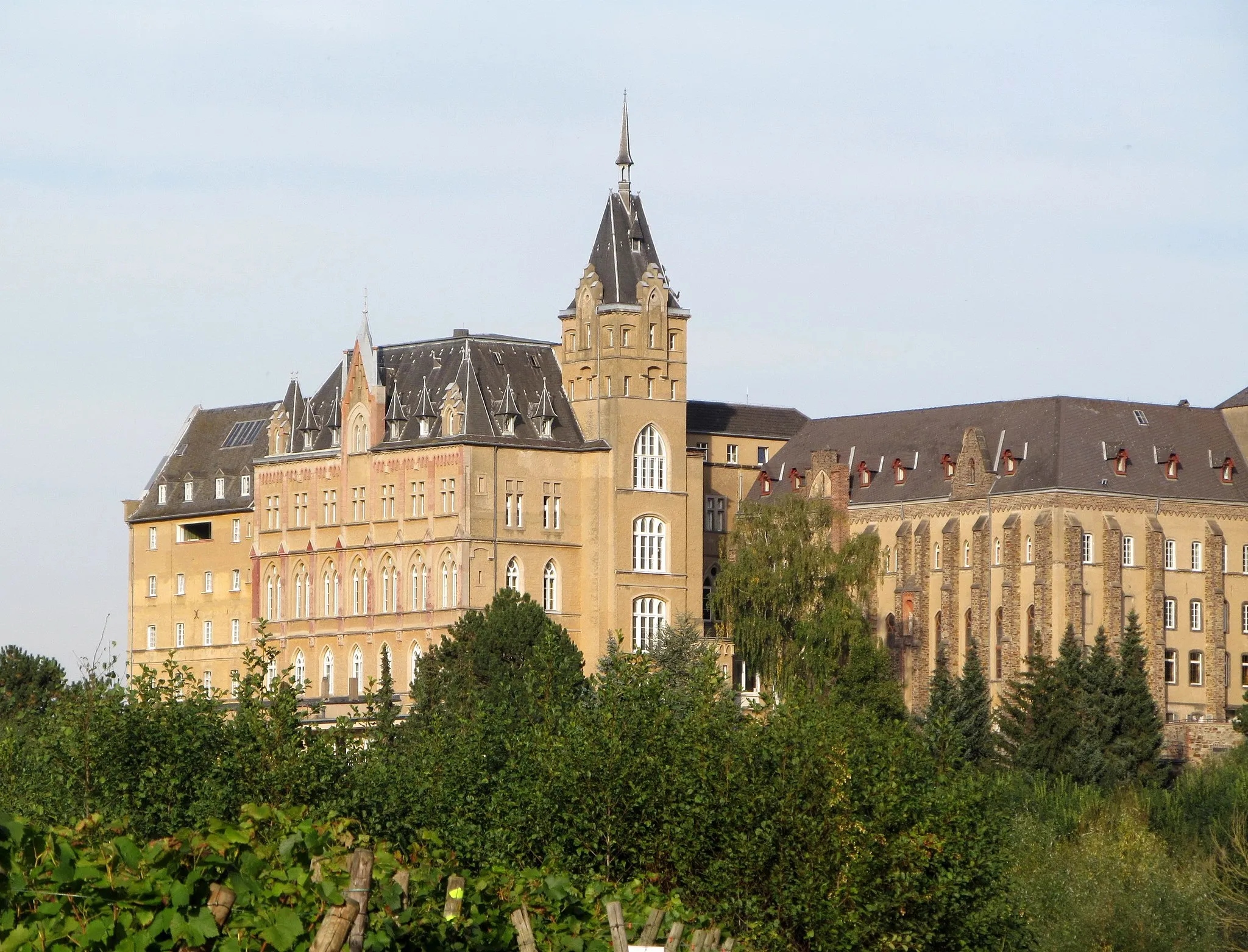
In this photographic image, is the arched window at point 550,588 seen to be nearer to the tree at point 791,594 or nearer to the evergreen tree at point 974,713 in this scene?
the tree at point 791,594

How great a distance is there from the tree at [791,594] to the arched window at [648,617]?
2767 mm

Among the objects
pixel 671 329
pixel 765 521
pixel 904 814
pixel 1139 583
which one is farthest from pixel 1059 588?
pixel 904 814

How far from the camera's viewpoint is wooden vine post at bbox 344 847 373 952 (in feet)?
56.4

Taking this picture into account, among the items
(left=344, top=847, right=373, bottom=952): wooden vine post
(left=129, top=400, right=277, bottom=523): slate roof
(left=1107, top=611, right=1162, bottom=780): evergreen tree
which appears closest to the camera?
(left=344, top=847, right=373, bottom=952): wooden vine post

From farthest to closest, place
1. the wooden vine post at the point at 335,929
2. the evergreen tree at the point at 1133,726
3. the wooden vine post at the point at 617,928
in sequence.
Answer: the evergreen tree at the point at 1133,726 < the wooden vine post at the point at 617,928 < the wooden vine post at the point at 335,929

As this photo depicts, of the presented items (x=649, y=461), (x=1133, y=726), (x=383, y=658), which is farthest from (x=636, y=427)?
(x=1133, y=726)

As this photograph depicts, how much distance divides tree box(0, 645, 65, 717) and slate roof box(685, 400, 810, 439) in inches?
1346

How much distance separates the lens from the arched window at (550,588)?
12100 centimetres

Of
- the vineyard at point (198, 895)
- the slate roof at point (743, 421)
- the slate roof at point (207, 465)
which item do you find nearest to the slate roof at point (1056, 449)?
the slate roof at point (743, 421)

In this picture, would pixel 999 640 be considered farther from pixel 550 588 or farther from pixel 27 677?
pixel 27 677

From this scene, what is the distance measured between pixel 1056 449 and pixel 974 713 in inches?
790

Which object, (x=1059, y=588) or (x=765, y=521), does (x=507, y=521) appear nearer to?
(x=765, y=521)

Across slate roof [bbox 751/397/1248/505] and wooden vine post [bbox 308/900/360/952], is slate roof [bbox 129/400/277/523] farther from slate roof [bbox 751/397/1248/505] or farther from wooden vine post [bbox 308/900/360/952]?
wooden vine post [bbox 308/900/360/952]

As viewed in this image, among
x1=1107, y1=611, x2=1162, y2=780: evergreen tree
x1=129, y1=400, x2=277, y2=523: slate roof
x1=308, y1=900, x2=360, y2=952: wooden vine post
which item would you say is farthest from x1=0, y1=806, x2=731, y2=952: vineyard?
x1=129, y1=400, x2=277, y2=523: slate roof
